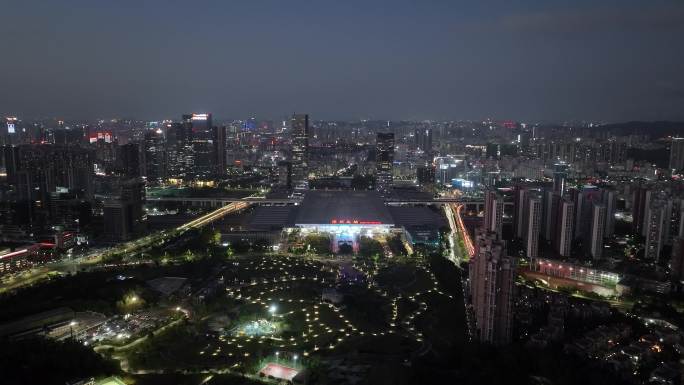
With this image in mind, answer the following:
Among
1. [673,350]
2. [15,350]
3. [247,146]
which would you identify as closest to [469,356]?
[673,350]

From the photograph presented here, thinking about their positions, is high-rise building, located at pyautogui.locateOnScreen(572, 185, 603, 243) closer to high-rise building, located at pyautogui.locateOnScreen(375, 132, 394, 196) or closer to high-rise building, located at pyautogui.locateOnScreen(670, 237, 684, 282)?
high-rise building, located at pyautogui.locateOnScreen(670, 237, 684, 282)

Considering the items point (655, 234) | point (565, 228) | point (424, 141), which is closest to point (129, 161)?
point (565, 228)

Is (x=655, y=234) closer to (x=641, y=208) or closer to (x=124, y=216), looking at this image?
(x=641, y=208)

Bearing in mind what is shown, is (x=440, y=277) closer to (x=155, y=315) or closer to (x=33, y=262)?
(x=155, y=315)

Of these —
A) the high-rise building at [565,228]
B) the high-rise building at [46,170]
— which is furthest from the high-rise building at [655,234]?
the high-rise building at [46,170]

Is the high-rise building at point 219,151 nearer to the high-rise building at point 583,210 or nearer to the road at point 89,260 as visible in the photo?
the road at point 89,260
